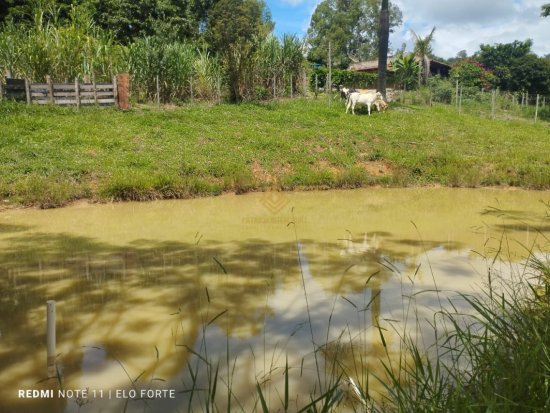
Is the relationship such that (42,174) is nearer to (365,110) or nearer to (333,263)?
(333,263)

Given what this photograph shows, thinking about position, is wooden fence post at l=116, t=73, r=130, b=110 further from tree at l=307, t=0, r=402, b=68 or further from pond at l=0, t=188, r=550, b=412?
tree at l=307, t=0, r=402, b=68

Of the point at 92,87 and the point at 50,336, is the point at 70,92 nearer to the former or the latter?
the point at 92,87

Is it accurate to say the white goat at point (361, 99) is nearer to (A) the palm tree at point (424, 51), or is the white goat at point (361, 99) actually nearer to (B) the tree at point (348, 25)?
(A) the palm tree at point (424, 51)

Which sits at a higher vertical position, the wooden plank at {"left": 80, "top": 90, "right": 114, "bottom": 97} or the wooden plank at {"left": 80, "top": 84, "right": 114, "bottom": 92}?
the wooden plank at {"left": 80, "top": 84, "right": 114, "bottom": 92}

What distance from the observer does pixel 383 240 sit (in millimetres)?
7484

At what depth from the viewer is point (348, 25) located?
55531 mm

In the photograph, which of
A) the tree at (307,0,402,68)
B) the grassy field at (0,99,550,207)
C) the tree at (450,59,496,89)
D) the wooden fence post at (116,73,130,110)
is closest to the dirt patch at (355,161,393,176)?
the grassy field at (0,99,550,207)

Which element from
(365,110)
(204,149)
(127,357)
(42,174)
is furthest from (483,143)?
(127,357)

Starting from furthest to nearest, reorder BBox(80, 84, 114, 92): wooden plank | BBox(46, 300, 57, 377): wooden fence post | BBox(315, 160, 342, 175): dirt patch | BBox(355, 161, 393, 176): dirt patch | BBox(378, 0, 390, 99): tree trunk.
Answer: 1. BBox(378, 0, 390, 99): tree trunk
2. BBox(80, 84, 114, 92): wooden plank
3. BBox(355, 161, 393, 176): dirt patch
4. BBox(315, 160, 342, 175): dirt patch
5. BBox(46, 300, 57, 377): wooden fence post

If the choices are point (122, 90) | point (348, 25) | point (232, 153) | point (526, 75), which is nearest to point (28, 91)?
point (122, 90)

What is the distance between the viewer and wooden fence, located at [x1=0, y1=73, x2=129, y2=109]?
15.0m

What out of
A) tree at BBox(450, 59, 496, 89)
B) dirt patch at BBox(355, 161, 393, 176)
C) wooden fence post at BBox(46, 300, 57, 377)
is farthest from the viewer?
tree at BBox(450, 59, 496, 89)

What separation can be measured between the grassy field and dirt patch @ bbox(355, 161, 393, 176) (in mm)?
38

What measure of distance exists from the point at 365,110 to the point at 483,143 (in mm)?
4924
